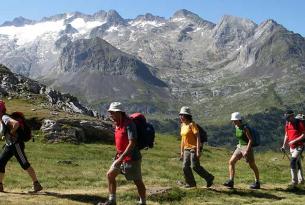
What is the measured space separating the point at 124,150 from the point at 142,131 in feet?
2.91

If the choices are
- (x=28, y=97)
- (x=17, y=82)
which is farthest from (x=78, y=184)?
(x=17, y=82)

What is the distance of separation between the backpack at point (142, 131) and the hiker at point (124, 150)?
0.71ft

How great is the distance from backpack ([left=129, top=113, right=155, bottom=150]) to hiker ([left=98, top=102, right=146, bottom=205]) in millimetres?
217

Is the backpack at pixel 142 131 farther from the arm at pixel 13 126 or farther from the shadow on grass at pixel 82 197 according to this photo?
the arm at pixel 13 126

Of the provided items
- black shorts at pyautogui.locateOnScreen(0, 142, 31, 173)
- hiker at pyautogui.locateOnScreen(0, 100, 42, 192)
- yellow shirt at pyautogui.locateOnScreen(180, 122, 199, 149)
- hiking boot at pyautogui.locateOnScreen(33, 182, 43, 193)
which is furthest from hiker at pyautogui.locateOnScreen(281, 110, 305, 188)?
black shorts at pyautogui.locateOnScreen(0, 142, 31, 173)

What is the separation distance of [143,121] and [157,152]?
31.4 metres

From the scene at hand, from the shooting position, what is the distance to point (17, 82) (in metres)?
75.6

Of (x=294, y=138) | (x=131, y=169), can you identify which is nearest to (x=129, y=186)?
(x=131, y=169)

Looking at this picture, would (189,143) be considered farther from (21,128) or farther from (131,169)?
(21,128)

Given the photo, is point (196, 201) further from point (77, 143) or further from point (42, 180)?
point (77, 143)

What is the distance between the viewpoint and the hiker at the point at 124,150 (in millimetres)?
17672

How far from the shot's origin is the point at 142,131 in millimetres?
18000

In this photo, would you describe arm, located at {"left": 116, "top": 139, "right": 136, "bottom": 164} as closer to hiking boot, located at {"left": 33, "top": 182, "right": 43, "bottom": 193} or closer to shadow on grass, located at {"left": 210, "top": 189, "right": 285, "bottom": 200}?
hiking boot, located at {"left": 33, "top": 182, "right": 43, "bottom": 193}

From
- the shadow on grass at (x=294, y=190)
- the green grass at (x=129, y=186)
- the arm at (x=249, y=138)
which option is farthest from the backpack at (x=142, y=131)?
the shadow on grass at (x=294, y=190)
